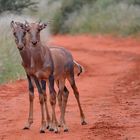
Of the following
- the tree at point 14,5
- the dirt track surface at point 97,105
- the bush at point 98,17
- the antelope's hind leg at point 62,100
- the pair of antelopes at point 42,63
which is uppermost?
the pair of antelopes at point 42,63

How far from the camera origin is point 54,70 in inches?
465

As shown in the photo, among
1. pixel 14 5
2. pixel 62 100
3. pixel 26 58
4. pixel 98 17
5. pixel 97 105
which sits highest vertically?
pixel 26 58

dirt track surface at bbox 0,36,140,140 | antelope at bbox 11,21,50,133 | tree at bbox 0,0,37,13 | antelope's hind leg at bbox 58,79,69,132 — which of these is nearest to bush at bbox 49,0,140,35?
tree at bbox 0,0,37,13

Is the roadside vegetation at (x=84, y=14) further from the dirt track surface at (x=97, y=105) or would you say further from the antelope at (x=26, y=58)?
the antelope at (x=26, y=58)

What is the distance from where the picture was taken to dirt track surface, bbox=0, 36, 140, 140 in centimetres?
1138

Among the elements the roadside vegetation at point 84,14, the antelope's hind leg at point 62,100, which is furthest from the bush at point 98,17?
the antelope's hind leg at point 62,100

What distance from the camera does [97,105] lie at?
14977 mm

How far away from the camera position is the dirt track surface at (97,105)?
37.3ft

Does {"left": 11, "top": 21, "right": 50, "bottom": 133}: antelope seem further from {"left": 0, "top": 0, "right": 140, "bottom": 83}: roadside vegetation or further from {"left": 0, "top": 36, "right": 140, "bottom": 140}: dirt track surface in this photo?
{"left": 0, "top": 0, "right": 140, "bottom": 83}: roadside vegetation

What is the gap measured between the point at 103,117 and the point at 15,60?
8.66 meters

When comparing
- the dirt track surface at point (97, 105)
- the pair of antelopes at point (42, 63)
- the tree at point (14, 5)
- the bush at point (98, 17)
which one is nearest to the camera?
the dirt track surface at point (97, 105)

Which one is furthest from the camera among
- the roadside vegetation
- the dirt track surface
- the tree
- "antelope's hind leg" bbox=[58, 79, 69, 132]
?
the roadside vegetation

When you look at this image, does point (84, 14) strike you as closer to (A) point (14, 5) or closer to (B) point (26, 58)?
(A) point (14, 5)

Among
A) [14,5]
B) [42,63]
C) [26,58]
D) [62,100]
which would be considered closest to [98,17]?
[14,5]
